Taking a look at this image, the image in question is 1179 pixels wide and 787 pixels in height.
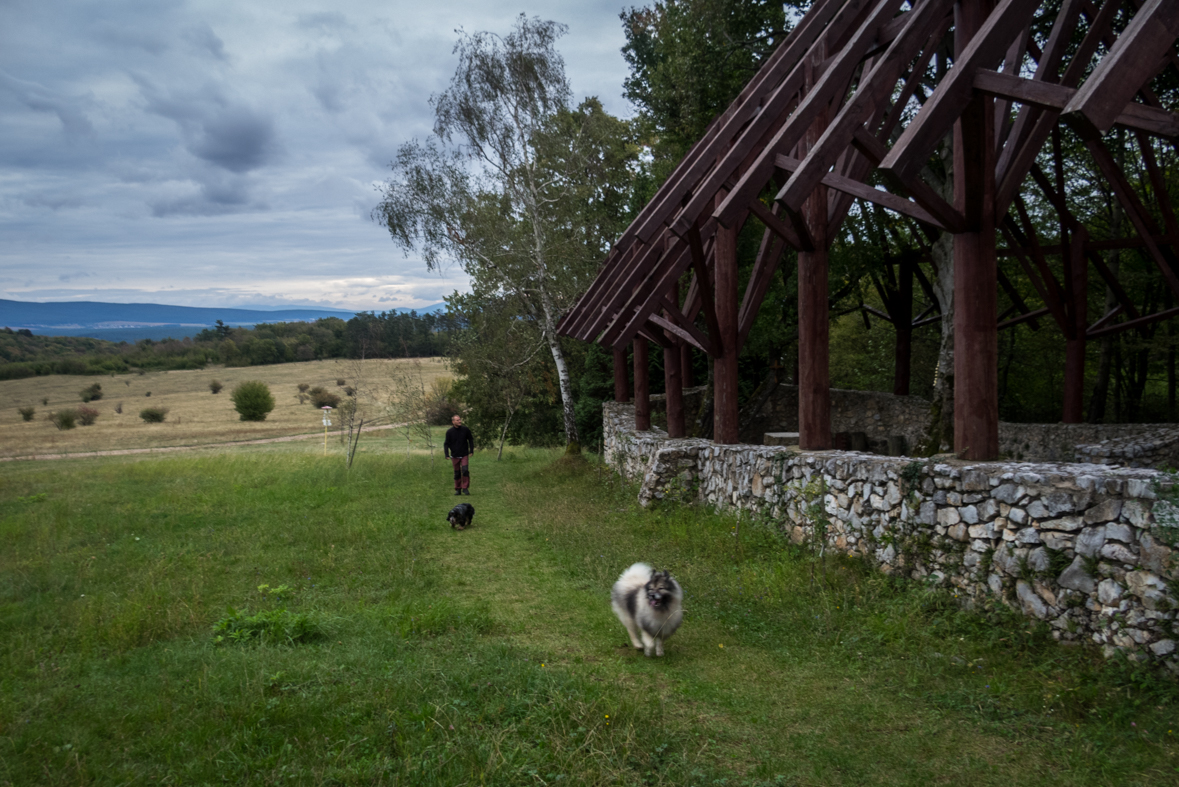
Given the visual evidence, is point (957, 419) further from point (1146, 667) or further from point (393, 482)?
point (393, 482)

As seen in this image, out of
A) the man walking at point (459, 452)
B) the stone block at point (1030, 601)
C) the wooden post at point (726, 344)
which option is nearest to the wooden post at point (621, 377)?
the man walking at point (459, 452)

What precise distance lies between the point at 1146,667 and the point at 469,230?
19518 mm

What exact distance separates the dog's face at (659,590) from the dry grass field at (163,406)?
1788 centimetres

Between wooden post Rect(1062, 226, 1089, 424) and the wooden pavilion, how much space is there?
0.04 m

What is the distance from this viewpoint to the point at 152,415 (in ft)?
138

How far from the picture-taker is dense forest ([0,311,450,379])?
3762 cm

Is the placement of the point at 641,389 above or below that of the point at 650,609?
above

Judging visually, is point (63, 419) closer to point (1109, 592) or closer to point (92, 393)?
point (92, 393)

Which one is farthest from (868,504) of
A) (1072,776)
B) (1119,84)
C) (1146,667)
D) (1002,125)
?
→ (1002,125)

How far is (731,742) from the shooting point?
432 cm

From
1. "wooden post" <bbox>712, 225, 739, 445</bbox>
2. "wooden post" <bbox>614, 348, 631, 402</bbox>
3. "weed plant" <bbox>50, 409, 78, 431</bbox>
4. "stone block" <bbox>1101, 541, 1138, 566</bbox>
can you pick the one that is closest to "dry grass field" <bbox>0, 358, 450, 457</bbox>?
"weed plant" <bbox>50, 409, 78, 431</bbox>

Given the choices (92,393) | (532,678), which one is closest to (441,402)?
(92,393)

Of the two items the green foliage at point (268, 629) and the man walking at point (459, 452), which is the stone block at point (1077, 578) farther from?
the man walking at point (459, 452)

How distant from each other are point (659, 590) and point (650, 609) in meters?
0.17
